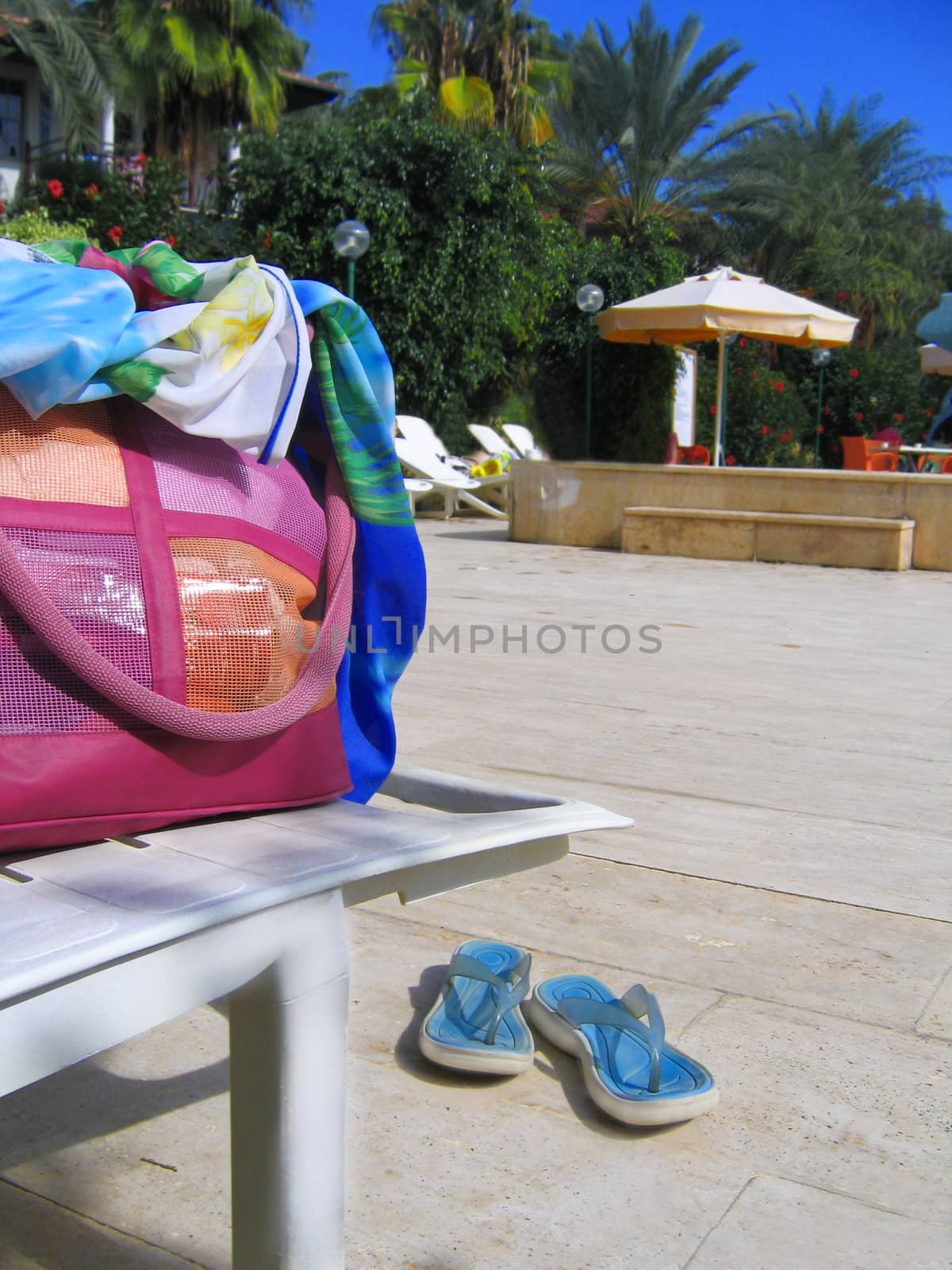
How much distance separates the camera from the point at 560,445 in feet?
64.8

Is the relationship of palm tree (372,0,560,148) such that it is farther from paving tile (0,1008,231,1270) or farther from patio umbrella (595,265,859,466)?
paving tile (0,1008,231,1270)

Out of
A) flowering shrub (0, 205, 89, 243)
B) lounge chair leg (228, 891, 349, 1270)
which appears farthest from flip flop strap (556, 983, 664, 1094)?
flowering shrub (0, 205, 89, 243)

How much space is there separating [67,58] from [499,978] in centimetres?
2532

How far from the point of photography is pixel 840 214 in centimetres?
3206

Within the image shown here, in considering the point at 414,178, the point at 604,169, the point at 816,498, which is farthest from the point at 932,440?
the point at 816,498

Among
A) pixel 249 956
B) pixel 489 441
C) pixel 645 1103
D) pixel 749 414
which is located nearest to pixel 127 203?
pixel 489 441

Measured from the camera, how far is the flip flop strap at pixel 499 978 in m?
2.04

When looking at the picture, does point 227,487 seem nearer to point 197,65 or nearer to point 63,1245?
point 63,1245

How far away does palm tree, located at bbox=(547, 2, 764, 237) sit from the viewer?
82.4 feet

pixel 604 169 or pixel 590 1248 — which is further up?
pixel 604 169

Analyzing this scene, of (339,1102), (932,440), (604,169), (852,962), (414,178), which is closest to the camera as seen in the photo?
(339,1102)

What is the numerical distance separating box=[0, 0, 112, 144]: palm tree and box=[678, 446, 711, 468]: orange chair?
13.1m

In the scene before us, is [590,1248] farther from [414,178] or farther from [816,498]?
[414,178]

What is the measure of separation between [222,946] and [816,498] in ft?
31.1
